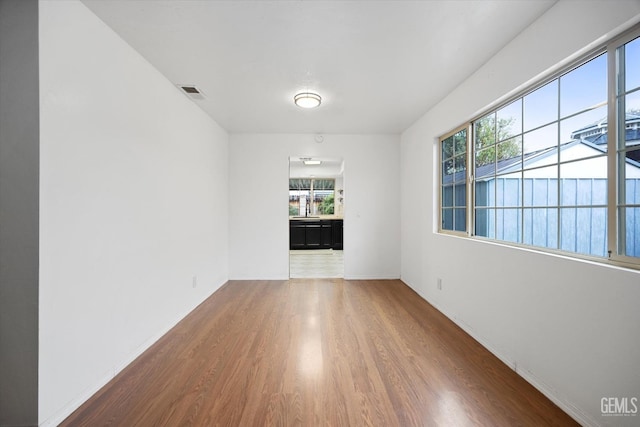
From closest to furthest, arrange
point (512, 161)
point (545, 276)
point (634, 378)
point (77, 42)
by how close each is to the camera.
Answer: point (634, 378)
point (77, 42)
point (545, 276)
point (512, 161)

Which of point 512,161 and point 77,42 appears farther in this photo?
point 512,161

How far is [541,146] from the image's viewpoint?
1976 millimetres

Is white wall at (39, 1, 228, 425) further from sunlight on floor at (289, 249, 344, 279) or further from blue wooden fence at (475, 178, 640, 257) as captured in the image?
blue wooden fence at (475, 178, 640, 257)

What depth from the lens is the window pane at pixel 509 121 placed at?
7.21 feet

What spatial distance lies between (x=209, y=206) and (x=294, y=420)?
2990 mm

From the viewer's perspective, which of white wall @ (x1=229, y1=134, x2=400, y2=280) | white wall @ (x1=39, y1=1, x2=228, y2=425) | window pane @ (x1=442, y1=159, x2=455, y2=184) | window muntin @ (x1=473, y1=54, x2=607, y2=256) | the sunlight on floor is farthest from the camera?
the sunlight on floor

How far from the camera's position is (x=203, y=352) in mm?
2297

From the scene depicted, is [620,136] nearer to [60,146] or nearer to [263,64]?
[263,64]

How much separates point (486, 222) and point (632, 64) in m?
1.49

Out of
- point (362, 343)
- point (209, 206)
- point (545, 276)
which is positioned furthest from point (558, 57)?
point (209, 206)

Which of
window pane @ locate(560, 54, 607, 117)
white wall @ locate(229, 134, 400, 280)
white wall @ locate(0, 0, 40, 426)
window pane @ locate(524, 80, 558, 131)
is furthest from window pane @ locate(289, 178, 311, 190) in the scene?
white wall @ locate(0, 0, 40, 426)

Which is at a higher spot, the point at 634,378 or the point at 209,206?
the point at 209,206

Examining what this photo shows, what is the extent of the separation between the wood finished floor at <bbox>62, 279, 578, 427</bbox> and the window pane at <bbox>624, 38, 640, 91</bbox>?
6.05 ft

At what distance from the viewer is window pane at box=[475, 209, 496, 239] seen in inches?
99.2
